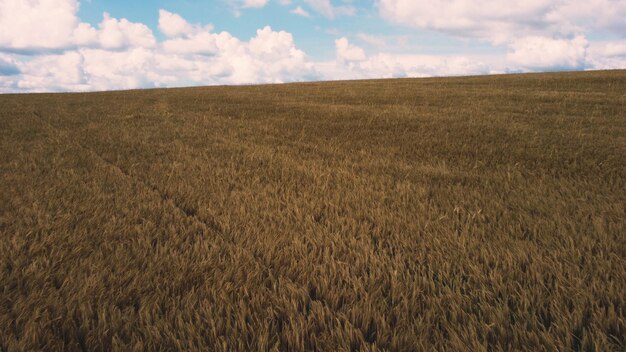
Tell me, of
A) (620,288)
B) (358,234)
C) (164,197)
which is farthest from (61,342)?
(620,288)

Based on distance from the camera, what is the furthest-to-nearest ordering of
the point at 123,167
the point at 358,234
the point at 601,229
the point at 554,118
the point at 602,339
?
the point at 554,118 < the point at 123,167 < the point at 358,234 < the point at 601,229 < the point at 602,339

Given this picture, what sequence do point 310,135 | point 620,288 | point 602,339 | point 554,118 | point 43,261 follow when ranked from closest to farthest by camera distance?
point 602,339
point 620,288
point 43,261
point 310,135
point 554,118

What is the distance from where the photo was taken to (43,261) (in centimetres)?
249

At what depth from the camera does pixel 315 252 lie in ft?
8.75

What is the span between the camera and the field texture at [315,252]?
182cm

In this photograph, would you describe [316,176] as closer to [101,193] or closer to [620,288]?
[101,193]

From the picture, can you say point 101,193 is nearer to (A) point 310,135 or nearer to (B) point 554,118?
(A) point 310,135

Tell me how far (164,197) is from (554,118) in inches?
416

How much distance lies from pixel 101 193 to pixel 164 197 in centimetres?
70

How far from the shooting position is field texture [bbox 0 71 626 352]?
182cm

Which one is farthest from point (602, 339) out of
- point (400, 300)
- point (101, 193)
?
point (101, 193)

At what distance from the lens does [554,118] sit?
1010 cm

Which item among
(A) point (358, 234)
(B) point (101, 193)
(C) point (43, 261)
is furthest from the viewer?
(B) point (101, 193)

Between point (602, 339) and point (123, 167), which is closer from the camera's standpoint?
point (602, 339)
